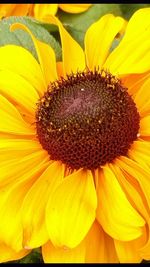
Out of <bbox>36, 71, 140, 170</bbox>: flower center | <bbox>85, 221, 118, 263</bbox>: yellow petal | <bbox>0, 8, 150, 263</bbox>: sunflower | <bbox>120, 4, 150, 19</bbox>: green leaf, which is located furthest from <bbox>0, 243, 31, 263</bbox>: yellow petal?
<bbox>120, 4, 150, 19</bbox>: green leaf

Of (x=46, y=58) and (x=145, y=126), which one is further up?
(x=46, y=58)

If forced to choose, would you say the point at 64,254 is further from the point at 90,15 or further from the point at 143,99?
the point at 90,15

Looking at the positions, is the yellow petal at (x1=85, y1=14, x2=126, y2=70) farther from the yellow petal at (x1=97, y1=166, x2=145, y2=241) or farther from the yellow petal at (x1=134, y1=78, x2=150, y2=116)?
the yellow petal at (x1=97, y1=166, x2=145, y2=241)

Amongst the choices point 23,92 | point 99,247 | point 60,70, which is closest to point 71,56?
point 60,70

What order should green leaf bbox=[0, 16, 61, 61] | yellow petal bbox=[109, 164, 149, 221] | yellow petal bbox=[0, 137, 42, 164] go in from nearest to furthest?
yellow petal bbox=[109, 164, 149, 221] < yellow petal bbox=[0, 137, 42, 164] < green leaf bbox=[0, 16, 61, 61]

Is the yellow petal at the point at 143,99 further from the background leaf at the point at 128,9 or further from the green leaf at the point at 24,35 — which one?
the background leaf at the point at 128,9

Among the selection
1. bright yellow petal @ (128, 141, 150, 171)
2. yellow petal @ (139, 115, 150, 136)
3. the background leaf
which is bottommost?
bright yellow petal @ (128, 141, 150, 171)

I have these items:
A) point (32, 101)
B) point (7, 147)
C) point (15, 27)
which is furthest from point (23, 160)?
point (15, 27)
